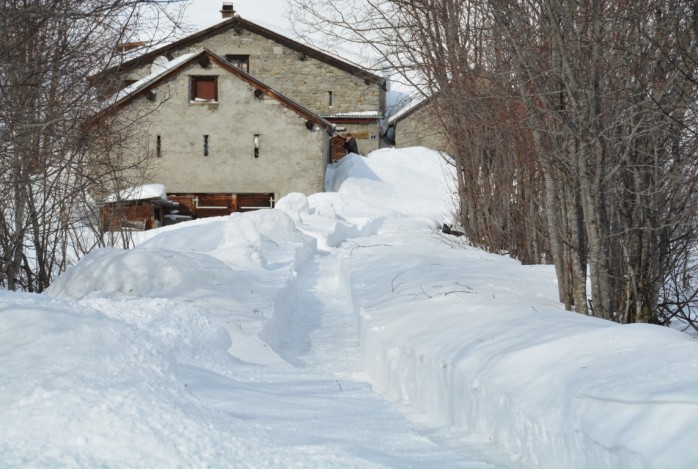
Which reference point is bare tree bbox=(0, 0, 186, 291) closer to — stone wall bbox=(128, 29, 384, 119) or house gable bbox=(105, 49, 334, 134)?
house gable bbox=(105, 49, 334, 134)

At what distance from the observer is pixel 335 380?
21.7ft

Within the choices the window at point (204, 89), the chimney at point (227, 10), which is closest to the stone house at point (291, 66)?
the chimney at point (227, 10)

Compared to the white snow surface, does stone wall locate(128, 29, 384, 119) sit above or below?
above

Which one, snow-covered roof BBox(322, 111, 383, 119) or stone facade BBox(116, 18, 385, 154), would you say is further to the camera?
snow-covered roof BBox(322, 111, 383, 119)

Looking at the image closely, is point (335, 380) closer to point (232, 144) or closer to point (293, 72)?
point (232, 144)

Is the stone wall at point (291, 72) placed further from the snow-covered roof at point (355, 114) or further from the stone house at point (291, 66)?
the snow-covered roof at point (355, 114)

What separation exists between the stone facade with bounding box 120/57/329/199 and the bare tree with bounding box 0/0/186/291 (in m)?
19.0

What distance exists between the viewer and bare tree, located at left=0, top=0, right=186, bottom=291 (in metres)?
7.03

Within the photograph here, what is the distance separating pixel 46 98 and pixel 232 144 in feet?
73.8

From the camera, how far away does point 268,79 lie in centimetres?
3984

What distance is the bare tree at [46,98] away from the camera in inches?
277

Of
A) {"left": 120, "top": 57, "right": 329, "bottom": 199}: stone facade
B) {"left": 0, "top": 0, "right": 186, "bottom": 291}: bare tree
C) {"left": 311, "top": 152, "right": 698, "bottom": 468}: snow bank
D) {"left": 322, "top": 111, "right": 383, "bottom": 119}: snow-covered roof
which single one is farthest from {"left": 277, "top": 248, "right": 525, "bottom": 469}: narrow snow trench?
{"left": 322, "top": 111, "right": 383, "bottom": 119}: snow-covered roof

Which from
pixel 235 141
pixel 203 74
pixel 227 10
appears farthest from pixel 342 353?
pixel 227 10

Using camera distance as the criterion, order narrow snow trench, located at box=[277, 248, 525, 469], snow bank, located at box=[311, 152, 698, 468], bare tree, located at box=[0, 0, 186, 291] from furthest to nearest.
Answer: bare tree, located at box=[0, 0, 186, 291], narrow snow trench, located at box=[277, 248, 525, 469], snow bank, located at box=[311, 152, 698, 468]
